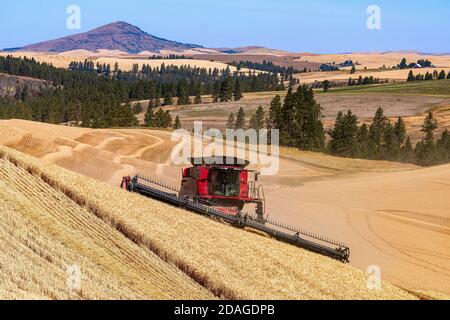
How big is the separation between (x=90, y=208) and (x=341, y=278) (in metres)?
8.72

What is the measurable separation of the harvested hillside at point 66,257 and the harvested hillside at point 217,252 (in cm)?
59

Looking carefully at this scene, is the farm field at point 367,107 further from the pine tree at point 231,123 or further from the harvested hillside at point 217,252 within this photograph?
the harvested hillside at point 217,252

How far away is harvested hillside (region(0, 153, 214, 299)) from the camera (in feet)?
51.1

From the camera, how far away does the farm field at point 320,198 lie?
1010 inches

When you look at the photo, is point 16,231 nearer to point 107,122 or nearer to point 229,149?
point 229,149

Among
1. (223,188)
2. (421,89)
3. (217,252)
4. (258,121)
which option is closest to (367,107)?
(258,121)

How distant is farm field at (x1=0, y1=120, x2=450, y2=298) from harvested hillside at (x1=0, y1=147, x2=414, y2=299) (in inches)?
4.4

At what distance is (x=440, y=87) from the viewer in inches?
6875

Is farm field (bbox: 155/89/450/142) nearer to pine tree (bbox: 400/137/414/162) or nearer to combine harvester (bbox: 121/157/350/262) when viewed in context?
pine tree (bbox: 400/137/414/162)

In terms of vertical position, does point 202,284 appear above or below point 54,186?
below

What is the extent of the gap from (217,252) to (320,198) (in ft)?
91.5

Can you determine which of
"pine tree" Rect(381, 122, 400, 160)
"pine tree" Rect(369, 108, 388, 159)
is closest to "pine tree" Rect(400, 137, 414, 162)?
"pine tree" Rect(381, 122, 400, 160)

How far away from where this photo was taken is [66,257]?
1817 cm
